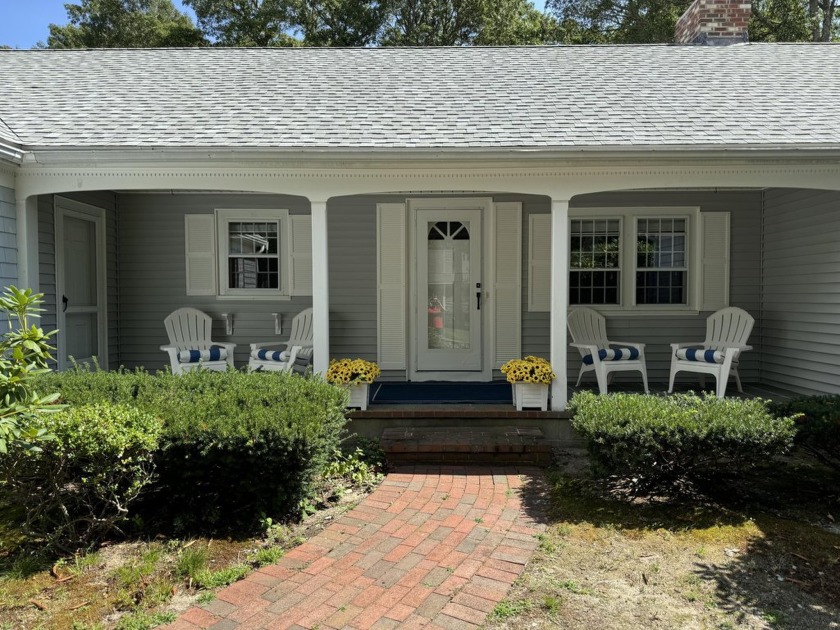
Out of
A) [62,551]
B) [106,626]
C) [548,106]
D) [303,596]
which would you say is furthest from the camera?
[548,106]

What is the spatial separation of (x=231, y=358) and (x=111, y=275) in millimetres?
1918

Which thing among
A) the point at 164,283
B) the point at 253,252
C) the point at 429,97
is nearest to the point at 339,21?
the point at 253,252

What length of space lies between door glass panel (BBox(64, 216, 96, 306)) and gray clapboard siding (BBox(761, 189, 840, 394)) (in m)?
7.91

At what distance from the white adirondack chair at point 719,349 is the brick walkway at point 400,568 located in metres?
2.87

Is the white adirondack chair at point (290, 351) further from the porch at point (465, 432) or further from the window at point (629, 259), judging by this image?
the window at point (629, 259)

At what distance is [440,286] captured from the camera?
6.98 m

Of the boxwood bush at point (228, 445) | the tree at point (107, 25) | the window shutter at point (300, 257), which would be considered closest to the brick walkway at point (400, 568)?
the boxwood bush at point (228, 445)

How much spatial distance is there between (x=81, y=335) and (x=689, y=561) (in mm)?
6348

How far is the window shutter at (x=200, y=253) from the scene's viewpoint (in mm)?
6996

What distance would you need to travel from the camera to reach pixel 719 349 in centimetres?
604

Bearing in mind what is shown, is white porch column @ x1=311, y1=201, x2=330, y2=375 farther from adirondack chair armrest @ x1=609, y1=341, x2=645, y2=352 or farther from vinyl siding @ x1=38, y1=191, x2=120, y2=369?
adirondack chair armrest @ x1=609, y1=341, x2=645, y2=352

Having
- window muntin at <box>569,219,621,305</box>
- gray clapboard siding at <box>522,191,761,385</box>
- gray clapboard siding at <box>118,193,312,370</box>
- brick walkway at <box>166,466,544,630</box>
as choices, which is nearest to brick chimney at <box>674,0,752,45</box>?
gray clapboard siding at <box>522,191,761,385</box>

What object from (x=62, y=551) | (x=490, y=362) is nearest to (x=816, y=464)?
(x=490, y=362)

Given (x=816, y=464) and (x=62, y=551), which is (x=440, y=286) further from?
(x=62, y=551)
